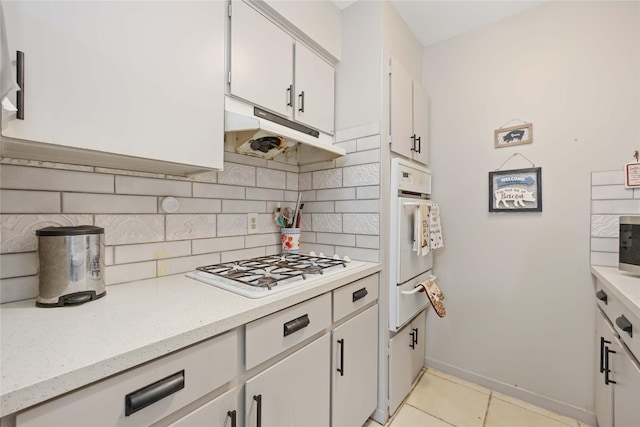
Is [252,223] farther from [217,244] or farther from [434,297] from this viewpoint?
[434,297]

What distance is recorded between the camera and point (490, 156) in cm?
188

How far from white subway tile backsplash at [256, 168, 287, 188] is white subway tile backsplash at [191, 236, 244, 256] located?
0.37 meters

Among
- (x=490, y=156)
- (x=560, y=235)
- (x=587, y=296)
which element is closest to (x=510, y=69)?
(x=490, y=156)

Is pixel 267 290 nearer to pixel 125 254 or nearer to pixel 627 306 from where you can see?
pixel 125 254

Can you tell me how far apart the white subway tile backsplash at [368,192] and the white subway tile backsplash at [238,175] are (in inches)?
25.0

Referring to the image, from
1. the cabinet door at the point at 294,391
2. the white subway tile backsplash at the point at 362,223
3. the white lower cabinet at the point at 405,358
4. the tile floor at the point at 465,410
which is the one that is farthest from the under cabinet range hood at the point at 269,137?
the tile floor at the point at 465,410

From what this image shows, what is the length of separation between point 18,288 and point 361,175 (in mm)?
1510

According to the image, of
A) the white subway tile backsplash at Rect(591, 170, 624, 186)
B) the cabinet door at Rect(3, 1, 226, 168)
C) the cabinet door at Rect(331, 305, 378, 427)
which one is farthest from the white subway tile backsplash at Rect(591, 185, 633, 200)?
the cabinet door at Rect(3, 1, 226, 168)

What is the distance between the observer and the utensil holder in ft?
5.72

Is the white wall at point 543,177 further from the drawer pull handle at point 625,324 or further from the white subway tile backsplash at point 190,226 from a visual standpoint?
the white subway tile backsplash at point 190,226

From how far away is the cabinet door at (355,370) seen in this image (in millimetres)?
1230

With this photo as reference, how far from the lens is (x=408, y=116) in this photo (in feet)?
5.85

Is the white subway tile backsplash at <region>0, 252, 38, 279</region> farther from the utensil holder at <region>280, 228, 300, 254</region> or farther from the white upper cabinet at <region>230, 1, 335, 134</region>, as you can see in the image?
the utensil holder at <region>280, 228, 300, 254</region>

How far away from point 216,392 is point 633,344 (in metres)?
1.42
